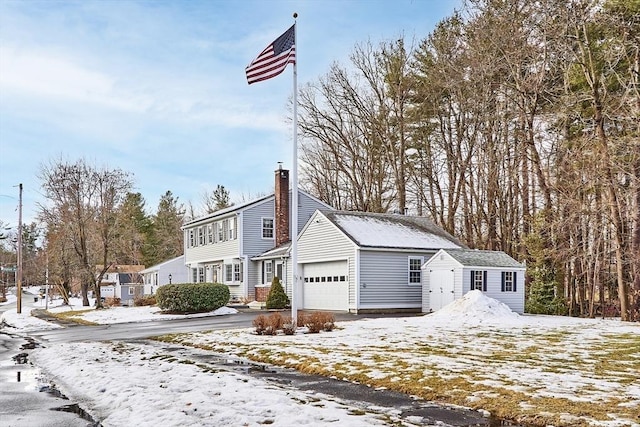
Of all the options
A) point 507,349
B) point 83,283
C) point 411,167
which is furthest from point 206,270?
point 507,349

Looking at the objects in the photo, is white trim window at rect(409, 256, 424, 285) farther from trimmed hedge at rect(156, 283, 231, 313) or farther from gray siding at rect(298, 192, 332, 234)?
gray siding at rect(298, 192, 332, 234)

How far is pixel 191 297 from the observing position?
1144 inches

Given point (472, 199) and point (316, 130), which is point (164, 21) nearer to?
point (472, 199)

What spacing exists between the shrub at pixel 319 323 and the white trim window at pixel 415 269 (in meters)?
10.8

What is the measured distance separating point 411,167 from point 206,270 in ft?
54.4

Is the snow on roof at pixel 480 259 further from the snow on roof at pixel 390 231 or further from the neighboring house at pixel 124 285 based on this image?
the neighboring house at pixel 124 285

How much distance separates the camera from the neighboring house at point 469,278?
84.9 ft

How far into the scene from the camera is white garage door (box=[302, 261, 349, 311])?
93.8 ft

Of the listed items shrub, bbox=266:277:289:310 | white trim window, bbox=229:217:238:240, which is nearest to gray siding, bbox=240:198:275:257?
white trim window, bbox=229:217:238:240

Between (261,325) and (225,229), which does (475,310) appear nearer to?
(261,325)

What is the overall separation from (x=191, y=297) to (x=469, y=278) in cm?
1290

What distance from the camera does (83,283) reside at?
1732 inches

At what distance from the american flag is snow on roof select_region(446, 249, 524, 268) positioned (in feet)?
39.9

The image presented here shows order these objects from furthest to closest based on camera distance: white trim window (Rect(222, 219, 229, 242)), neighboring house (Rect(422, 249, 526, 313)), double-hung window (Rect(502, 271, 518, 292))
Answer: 1. white trim window (Rect(222, 219, 229, 242))
2. double-hung window (Rect(502, 271, 518, 292))
3. neighboring house (Rect(422, 249, 526, 313))
